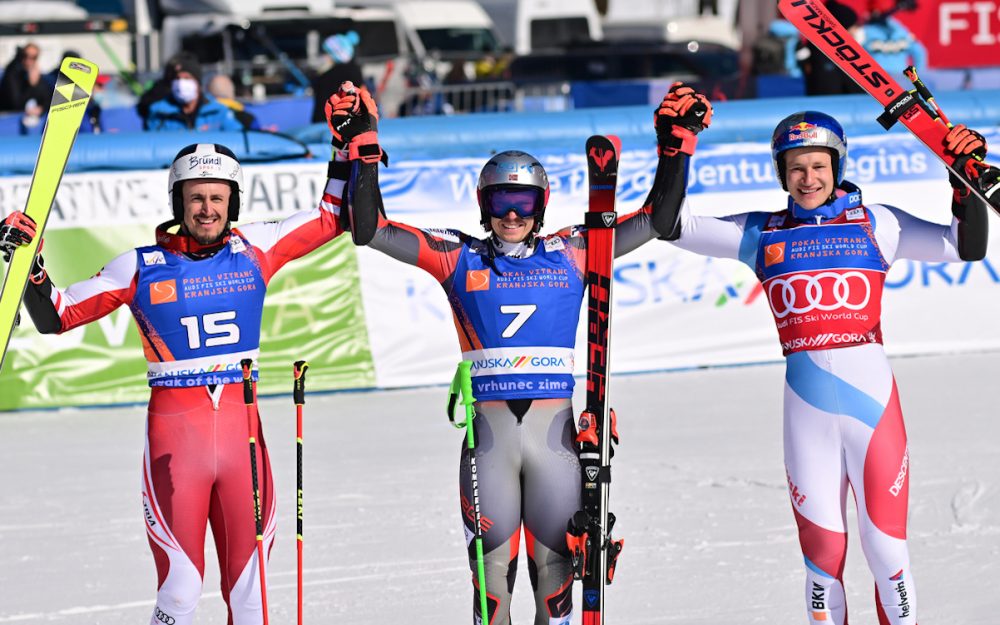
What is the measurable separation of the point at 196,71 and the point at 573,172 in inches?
123

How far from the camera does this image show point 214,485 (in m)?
5.71

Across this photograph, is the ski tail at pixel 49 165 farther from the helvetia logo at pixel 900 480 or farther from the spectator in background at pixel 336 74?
the spectator in background at pixel 336 74

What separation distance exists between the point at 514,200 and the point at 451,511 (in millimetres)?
3206

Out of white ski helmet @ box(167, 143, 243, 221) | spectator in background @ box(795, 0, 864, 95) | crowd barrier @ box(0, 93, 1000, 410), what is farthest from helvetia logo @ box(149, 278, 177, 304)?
spectator in background @ box(795, 0, 864, 95)

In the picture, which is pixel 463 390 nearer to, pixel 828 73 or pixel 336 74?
pixel 336 74

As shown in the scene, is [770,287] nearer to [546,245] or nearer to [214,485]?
[546,245]

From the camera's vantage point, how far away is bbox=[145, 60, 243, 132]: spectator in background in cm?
1215

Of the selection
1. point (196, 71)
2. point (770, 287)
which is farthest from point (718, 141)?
point (770, 287)

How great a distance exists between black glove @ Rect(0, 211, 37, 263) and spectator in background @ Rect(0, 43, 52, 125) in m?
9.73

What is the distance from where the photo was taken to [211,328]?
225 inches

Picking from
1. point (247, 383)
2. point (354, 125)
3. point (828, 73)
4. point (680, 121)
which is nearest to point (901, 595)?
point (680, 121)

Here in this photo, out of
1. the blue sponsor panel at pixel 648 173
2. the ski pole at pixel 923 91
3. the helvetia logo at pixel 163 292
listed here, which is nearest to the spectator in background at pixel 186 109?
the blue sponsor panel at pixel 648 173

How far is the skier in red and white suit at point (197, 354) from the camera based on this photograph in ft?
18.5

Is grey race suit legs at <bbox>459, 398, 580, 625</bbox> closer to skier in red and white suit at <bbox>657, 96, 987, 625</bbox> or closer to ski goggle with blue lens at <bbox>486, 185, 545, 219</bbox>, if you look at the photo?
ski goggle with blue lens at <bbox>486, 185, 545, 219</bbox>
